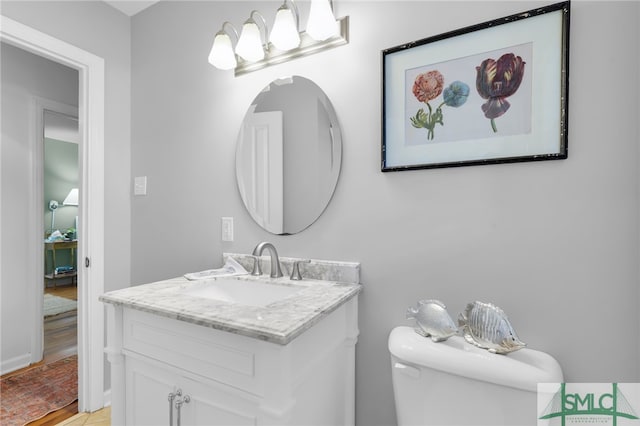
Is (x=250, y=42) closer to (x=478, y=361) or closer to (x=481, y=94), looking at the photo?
(x=481, y=94)

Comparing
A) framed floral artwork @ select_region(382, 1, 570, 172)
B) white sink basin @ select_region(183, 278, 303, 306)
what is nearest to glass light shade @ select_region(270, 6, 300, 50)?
framed floral artwork @ select_region(382, 1, 570, 172)

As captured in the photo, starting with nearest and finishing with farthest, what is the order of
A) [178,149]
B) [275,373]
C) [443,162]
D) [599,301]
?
[275,373] < [599,301] < [443,162] < [178,149]

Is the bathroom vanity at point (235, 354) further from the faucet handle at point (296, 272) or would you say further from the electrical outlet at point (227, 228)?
the electrical outlet at point (227, 228)

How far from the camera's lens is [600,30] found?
0.89 meters

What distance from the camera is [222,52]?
4.54ft

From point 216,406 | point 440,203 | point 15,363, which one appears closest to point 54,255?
point 15,363

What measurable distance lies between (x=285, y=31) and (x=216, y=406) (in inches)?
52.2

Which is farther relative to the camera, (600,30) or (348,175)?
(348,175)

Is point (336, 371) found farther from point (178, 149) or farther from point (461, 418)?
point (178, 149)

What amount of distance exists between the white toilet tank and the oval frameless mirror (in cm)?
66

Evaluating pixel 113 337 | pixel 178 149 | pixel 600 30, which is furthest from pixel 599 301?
pixel 178 149

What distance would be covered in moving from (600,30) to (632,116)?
0.86 feet

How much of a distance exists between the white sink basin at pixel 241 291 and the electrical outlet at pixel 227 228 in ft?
0.87

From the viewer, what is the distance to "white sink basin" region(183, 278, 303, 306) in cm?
125
